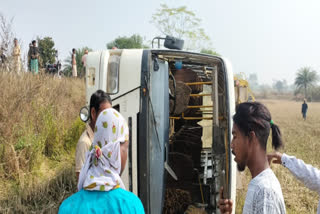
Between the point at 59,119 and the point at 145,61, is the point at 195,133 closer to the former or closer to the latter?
the point at 145,61

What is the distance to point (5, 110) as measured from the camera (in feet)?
15.6

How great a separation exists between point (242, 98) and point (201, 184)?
2.68 metres

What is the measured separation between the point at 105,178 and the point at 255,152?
2.78ft

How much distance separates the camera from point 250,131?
1.51m

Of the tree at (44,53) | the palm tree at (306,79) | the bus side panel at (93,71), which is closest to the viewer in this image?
the bus side panel at (93,71)

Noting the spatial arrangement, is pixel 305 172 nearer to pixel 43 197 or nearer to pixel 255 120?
pixel 255 120

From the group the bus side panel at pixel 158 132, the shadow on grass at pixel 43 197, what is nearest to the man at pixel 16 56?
the shadow on grass at pixel 43 197

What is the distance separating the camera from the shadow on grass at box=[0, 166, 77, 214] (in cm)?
370

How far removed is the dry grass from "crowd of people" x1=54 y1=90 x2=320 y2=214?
2476 millimetres

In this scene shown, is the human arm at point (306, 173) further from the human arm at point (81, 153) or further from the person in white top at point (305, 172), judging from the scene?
the human arm at point (81, 153)

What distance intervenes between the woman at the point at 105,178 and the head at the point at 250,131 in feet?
2.18

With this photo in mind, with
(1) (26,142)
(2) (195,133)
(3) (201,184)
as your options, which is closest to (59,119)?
(1) (26,142)

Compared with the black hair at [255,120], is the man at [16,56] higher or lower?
higher

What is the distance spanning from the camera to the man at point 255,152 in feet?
4.49
